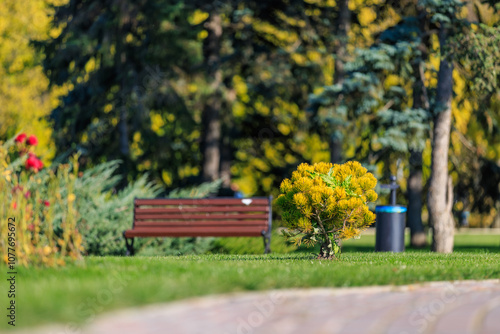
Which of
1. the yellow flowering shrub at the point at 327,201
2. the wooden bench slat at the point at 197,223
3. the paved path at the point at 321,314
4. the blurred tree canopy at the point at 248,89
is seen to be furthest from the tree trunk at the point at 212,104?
the paved path at the point at 321,314

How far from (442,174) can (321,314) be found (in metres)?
10.3

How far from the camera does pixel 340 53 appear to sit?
66.9ft

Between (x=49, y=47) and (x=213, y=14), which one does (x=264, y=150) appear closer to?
(x=213, y=14)

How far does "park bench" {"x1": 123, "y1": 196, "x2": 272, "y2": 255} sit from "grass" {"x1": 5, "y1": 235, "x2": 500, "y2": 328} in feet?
11.3

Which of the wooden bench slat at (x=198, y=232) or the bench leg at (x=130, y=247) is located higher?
the wooden bench slat at (x=198, y=232)

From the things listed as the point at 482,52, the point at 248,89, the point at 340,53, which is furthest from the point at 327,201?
the point at 248,89

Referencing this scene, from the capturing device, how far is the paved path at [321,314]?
5.42 metres

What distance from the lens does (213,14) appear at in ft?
73.7

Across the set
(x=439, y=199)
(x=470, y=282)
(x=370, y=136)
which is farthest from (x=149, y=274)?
(x=370, y=136)

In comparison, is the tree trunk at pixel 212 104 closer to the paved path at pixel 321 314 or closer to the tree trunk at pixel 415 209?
the tree trunk at pixel 415 209

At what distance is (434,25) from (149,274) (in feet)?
43.3

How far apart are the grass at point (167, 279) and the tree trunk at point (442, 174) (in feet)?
17.3

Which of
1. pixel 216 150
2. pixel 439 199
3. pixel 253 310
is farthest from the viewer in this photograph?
pixel 216 150

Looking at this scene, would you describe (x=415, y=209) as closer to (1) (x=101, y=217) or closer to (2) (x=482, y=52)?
(2) (x=482, y=52)
